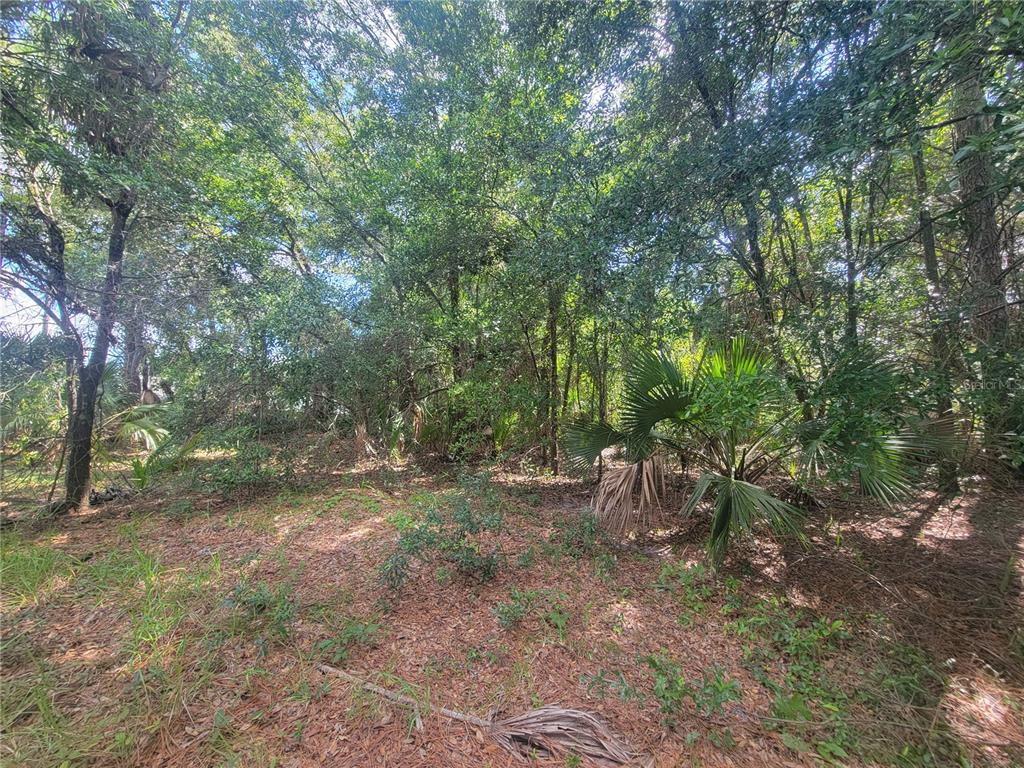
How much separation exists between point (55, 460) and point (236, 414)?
1.94 meters

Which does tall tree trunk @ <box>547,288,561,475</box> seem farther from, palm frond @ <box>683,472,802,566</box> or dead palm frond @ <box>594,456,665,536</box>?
palm frond @ <box>683,472,802,566</box>

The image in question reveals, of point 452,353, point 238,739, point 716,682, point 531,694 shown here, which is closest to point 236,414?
point 452,353

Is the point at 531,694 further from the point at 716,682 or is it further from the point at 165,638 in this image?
the point at 165,638

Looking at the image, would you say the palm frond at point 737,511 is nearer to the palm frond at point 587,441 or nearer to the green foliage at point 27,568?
the palm frond at point 587,441

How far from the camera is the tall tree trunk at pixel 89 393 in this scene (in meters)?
4.15

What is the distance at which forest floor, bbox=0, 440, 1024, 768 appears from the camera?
1.68 meters

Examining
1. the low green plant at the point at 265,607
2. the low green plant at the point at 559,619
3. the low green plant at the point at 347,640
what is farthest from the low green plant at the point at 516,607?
the low green plant at the point at 265,607

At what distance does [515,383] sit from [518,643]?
144 inches

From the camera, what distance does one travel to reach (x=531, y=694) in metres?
1.96

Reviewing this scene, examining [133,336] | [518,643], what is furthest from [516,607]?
[133,336]

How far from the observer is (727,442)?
10.3 ft

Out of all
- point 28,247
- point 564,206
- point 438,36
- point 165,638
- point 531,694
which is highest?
point 438,36

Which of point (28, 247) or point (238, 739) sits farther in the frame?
point (28, 247)

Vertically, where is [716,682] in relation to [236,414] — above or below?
Answer: below
